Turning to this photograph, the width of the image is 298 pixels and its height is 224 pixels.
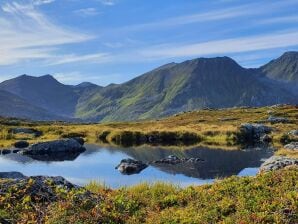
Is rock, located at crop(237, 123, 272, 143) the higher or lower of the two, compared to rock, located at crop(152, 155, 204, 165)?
higher

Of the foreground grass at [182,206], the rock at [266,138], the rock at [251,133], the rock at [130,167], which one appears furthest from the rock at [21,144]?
the foreground grass at [182,206]

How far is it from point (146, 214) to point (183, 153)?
180ft

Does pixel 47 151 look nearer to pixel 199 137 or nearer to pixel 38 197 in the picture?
pixel 199 137

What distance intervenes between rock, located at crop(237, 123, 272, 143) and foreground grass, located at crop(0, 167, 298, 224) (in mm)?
75356

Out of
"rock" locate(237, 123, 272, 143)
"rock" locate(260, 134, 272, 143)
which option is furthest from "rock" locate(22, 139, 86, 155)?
"rock" locate(260, 134, 272, 143)

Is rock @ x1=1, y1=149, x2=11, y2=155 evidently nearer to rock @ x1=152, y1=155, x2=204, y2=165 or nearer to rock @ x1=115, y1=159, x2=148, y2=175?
rock @ x1=152, y1=155, x2=204, y2=165

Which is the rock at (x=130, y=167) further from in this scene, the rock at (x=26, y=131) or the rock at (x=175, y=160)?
the rock at (x=26, y=131)

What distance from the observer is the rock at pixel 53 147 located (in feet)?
257

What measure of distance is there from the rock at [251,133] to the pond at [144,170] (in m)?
18.6

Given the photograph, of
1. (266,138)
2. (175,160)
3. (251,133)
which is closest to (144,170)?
(175,160)

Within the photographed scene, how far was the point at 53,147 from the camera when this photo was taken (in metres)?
80.9

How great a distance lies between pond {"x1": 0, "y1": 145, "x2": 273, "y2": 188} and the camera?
50359 millimetres

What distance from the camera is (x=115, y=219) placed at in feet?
65.5

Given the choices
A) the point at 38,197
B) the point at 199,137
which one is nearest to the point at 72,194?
the point at 38,197
